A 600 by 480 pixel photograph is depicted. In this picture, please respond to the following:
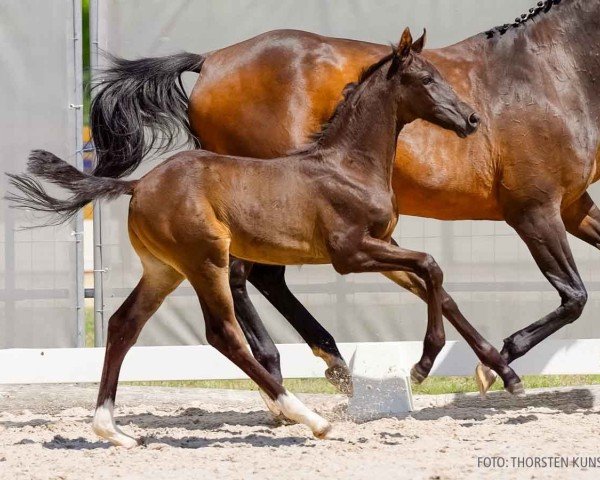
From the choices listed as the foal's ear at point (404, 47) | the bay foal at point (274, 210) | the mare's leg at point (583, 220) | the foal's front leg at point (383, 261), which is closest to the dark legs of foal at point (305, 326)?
the bay foal at point (274, 210)

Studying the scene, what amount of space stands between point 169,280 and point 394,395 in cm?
147

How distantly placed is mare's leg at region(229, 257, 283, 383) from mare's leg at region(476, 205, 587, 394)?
1.15 meters

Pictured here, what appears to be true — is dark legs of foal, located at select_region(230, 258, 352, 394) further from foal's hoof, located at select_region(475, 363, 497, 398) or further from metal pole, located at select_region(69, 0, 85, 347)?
metal pole, located at select_region(69, 0, 85, 347)

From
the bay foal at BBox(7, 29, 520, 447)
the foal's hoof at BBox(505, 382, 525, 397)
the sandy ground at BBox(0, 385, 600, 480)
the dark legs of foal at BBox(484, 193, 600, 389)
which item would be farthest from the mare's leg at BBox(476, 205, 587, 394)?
the bay foal at BBox(7, 29, 520, 447)

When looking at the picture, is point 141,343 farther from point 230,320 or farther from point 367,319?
point 230,320

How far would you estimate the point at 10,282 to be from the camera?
22.4 ft

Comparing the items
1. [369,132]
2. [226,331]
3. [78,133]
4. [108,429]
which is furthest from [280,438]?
[78,133]

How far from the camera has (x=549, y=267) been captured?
222 inches

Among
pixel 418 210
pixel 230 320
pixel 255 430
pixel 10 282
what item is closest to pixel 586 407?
pixel 418 210

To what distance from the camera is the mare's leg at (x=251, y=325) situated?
5699 mm

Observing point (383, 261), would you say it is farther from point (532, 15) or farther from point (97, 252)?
Answer: point (97, 252)

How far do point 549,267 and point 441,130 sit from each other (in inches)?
34.1

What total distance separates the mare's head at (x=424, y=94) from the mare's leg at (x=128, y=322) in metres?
1.26

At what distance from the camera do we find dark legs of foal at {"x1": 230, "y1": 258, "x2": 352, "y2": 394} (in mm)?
5699
